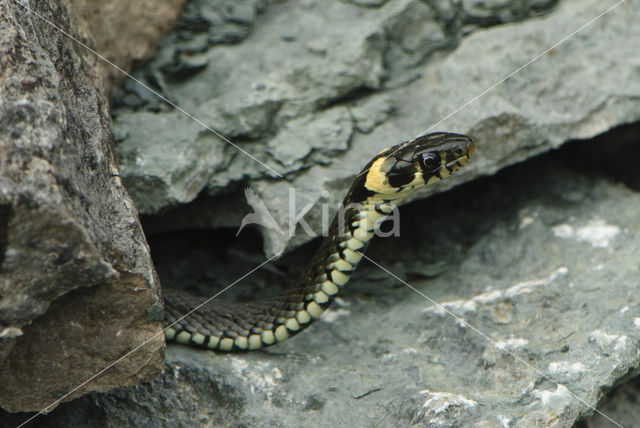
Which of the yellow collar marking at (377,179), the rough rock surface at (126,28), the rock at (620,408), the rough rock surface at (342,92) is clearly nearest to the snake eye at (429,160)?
the yellow collar marking at (377,179)

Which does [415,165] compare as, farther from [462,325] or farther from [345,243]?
[462,325]

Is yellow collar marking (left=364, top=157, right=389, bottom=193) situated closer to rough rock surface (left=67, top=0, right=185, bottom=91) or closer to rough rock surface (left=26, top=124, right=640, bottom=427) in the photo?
rough rock surface (left=26, top=124, right=640, bottom=427)

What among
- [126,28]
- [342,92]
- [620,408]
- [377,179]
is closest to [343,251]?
[377,179]

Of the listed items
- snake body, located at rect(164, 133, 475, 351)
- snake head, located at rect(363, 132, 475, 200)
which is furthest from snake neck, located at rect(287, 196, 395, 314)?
snake head, located at rect(363, 132, 475, 200)

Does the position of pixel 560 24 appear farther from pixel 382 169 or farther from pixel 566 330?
pixel 566 330

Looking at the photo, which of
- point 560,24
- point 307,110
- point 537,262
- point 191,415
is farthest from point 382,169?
point 560,24

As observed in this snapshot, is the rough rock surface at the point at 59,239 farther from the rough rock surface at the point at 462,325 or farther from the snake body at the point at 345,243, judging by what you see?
the snake body at the point at 345,243
